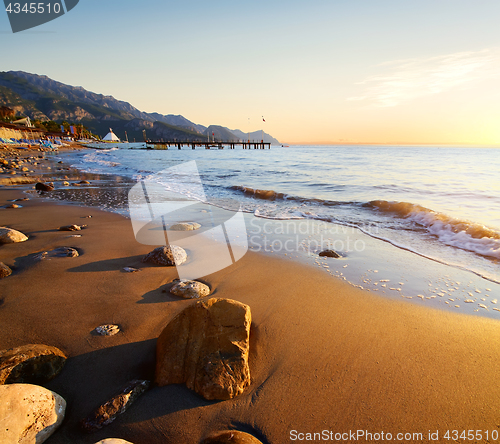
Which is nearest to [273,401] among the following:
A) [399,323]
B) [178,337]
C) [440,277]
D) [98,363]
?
[178,337]

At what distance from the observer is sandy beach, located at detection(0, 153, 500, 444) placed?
1735 mm

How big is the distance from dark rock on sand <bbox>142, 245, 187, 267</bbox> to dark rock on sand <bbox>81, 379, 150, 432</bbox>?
7.02 feet

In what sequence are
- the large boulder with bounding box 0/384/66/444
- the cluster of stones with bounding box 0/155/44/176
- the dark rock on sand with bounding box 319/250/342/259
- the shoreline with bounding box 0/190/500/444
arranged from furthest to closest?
1. the cluster of stones with bounding box 0/155/44/176
2. the dark rock on sand with bounding box 319/250/342/259
3. the shoreline with bounding box 0/190/500/444
4. the large boulder with bounding box 0/384/66/444

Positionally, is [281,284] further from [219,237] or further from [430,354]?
[219,237]

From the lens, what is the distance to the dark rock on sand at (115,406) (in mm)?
1644

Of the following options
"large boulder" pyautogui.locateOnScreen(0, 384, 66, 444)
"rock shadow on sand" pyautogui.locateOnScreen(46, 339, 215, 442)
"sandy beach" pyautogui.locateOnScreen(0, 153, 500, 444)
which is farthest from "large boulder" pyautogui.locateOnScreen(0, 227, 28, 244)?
"large boulder" pyautogui.locateOnScreen(0, 384, 66, 444)

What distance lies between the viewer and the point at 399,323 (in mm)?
2758

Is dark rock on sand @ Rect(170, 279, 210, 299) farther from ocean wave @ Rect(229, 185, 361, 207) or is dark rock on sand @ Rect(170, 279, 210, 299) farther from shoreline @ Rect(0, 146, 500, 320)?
ocean wave @ Rect(229, 185, 361, 207)

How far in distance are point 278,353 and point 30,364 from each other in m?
1.91

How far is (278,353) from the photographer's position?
231 centimetres

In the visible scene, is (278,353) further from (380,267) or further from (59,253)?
(59,253)

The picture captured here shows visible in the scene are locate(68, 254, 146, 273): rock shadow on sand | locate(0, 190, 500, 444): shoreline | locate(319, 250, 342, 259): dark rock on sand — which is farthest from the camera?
locate(319, 250, 342, 259): dark rock on sand

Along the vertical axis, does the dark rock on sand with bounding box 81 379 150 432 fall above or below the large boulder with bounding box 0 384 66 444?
below

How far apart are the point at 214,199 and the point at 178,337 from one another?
8.45 metres
